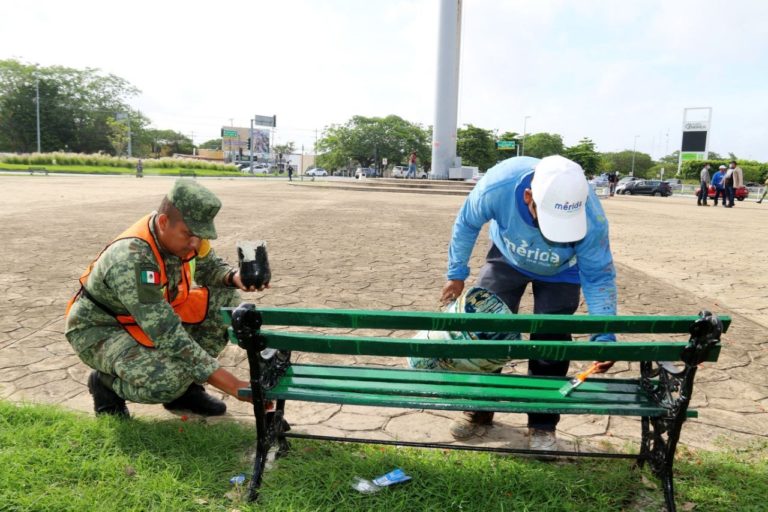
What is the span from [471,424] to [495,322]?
1175 mm

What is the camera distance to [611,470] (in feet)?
7.47

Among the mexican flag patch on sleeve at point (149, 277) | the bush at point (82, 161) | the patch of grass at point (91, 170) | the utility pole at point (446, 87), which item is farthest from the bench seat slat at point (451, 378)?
the bush at point (82, 161)

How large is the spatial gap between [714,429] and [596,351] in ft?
5.09

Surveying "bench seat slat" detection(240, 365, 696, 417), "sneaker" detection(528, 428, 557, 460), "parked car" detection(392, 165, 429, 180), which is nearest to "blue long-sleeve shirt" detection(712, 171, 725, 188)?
"parked car" detection(392, 165, 429, 180)

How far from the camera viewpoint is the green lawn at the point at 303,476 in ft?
6.63

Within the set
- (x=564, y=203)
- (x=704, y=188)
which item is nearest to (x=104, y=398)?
(x=564, y=203)

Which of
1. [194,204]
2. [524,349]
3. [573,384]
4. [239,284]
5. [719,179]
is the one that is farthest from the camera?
[719,179]

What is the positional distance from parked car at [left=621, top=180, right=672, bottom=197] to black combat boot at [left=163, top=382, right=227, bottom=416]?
1556 inches

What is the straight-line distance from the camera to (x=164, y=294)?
2492 millimetres

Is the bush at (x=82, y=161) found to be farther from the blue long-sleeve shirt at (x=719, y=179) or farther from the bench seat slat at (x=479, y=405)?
the bench seat slat at (x=479, y=405)

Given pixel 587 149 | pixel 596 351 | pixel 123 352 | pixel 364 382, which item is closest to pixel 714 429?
pixel 596 351

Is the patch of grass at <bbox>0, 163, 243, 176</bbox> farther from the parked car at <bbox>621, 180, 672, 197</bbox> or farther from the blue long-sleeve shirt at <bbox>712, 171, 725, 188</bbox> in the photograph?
the blue long-sleeve shirt at <bbox>712, 171, 725, 188</bbox>

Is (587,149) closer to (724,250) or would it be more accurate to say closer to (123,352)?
(724,250)

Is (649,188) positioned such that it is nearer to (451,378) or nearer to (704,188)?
(704,188)
